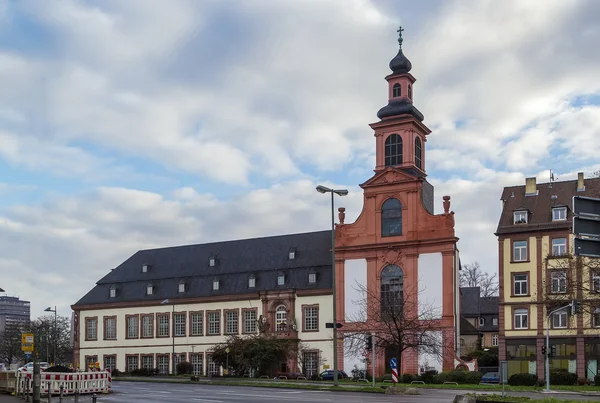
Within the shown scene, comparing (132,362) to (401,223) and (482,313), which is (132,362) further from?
(482,313)

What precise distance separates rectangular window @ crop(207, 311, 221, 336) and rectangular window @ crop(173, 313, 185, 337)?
3.61m

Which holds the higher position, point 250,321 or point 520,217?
point 520,217

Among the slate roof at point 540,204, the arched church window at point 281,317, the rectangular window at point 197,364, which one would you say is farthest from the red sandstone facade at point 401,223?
the rectangular window at point 197,364

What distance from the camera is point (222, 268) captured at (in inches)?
3669

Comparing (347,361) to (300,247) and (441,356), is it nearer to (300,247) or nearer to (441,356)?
(441,356)

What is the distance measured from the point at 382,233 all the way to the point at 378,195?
360 cm

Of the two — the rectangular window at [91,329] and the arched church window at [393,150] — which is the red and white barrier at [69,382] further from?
the rectangular window at [91,329]

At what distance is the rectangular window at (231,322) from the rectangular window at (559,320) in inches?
1311

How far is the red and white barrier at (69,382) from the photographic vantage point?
3438cm

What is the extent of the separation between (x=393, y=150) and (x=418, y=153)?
2834mm

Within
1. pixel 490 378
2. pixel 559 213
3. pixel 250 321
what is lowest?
pixel 490 378

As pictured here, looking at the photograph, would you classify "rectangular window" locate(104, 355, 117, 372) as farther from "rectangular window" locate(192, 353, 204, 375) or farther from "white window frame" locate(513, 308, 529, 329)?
"white window frame" locate(513, 308, 529, 329)

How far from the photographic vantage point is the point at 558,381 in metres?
61.6

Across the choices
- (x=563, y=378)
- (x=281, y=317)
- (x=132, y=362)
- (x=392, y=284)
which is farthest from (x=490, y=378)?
(x=132, y=362)
